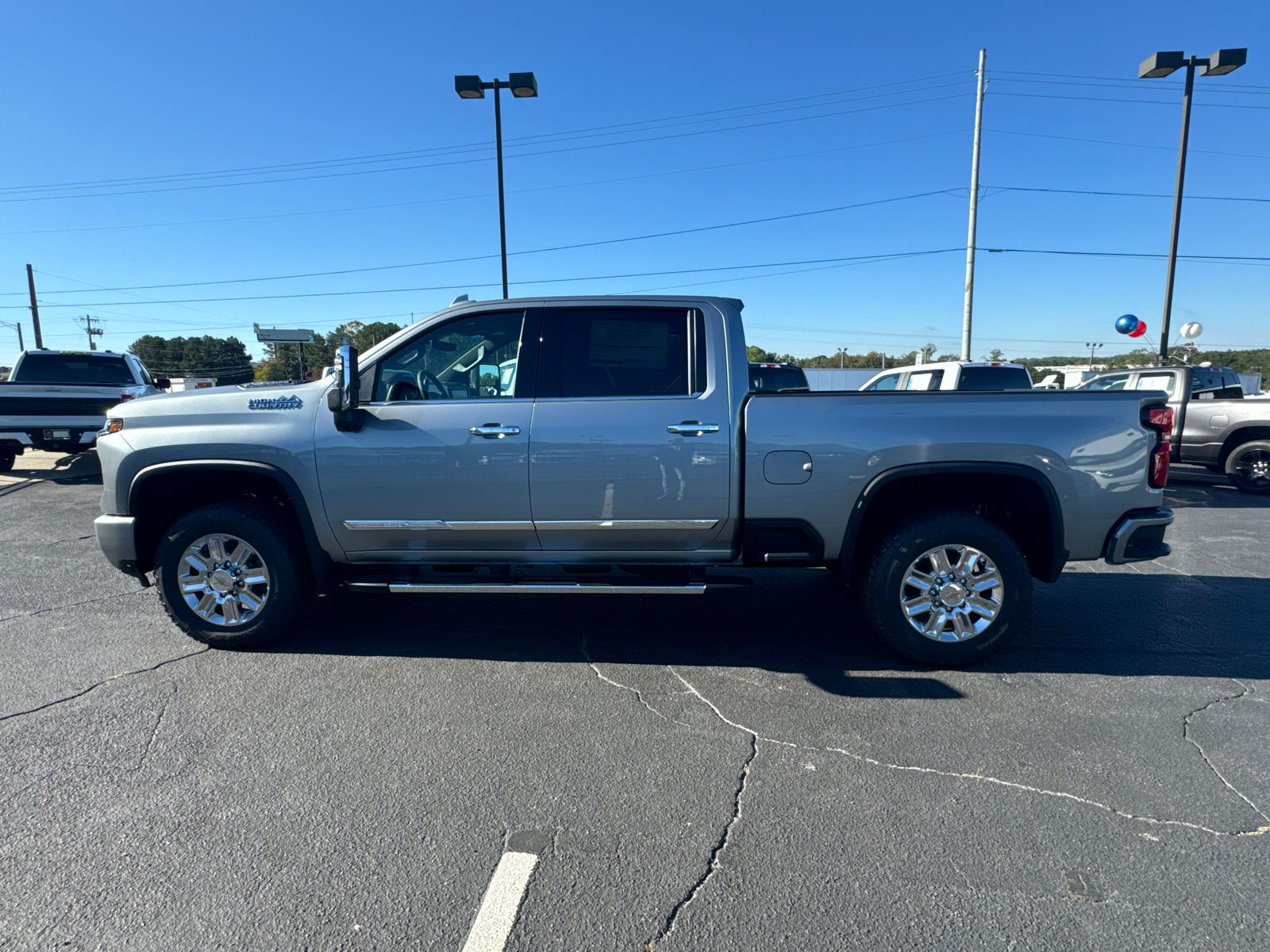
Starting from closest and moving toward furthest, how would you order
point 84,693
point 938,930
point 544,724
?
point 938,930
point 544,724
point 84,693

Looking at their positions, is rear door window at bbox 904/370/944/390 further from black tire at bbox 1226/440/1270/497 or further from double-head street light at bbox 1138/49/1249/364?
double-head street light at bbox 1138/49/1249/364

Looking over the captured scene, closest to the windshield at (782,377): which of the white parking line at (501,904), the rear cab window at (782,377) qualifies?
the rear cab window at (782,377)

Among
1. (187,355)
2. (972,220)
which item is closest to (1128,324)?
(972,220)

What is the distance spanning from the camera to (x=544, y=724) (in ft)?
11.1

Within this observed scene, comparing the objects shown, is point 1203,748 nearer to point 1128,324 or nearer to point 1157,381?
point 1157,381

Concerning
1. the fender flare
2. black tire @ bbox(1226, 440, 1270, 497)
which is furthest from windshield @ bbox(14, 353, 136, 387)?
black tire @ bbox(1226, 440, 1270, 497)

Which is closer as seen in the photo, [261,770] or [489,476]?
[261,770]

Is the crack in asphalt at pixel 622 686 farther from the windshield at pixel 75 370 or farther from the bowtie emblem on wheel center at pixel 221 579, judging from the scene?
the windshield at pixel 75 370

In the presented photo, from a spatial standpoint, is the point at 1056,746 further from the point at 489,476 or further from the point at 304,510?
the point at 304,510

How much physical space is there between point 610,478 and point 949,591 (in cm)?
193

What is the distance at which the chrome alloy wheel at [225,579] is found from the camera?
166 inches

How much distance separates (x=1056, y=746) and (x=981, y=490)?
1.45 meters

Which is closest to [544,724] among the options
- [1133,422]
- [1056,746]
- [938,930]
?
[938,930]

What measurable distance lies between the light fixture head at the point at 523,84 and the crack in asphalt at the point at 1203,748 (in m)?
13.9
